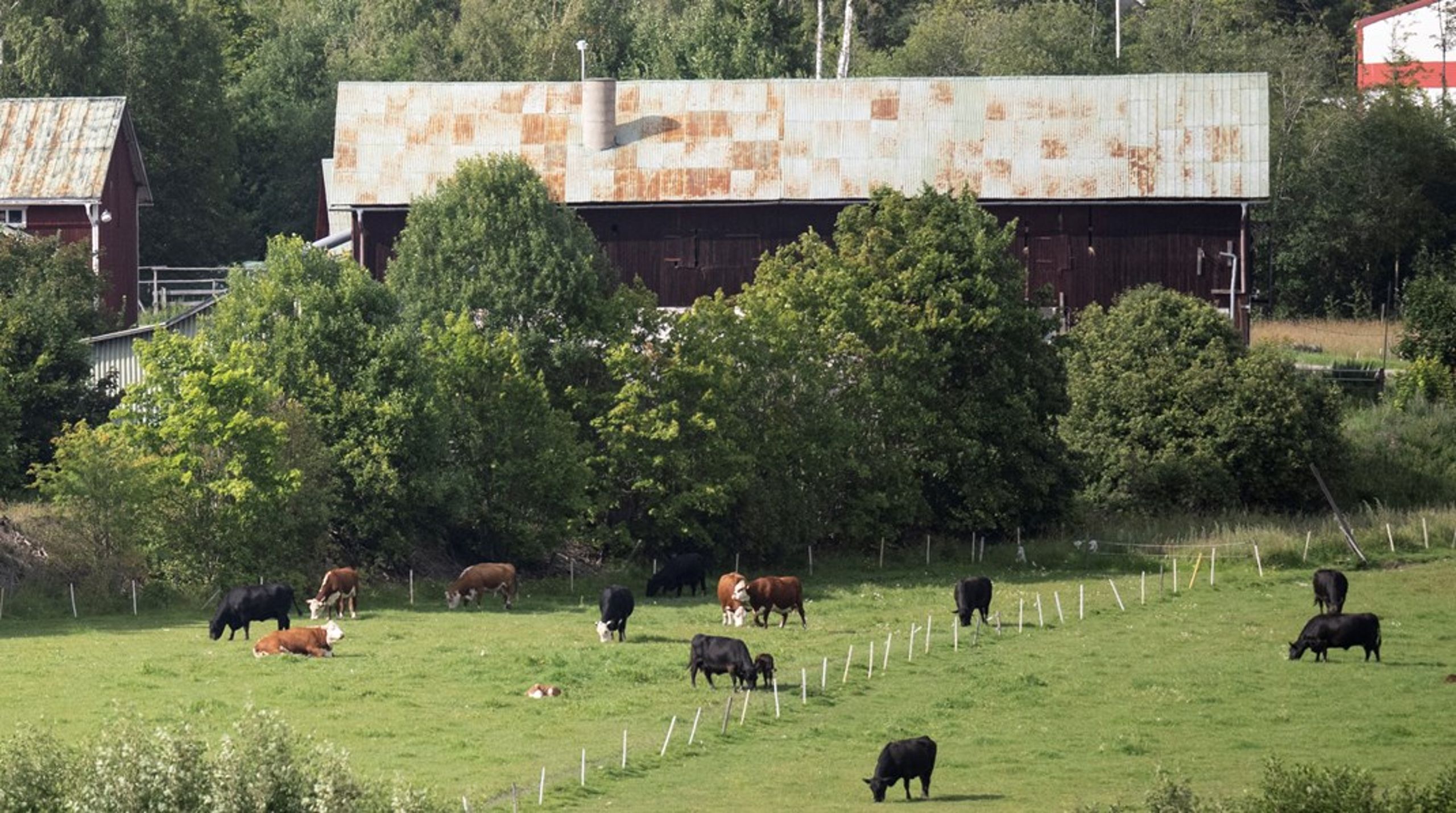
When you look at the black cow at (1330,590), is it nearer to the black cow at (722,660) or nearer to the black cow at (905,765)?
the black cow at (722,660)

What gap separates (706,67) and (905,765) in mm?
71533

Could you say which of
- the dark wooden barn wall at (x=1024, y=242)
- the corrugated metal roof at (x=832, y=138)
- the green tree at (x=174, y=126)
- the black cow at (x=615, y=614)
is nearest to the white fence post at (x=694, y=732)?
the black cow at (x=615, y=614)

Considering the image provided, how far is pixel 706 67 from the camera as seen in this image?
10512cm

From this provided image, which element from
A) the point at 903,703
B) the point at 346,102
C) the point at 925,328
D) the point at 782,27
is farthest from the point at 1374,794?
the point at 782,27

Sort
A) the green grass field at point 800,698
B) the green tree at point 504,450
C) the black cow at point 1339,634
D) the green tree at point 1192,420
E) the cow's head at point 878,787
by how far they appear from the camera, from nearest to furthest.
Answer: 1. the cow's head at point 878,787
2. the green grass field at point 800,698
3. the black cow at point 1339,634
4. the green tree at point 504,450
5. the green tree at point 1192,420

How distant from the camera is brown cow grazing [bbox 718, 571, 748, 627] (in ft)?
170

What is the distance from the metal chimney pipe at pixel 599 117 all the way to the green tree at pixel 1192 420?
59.7ft

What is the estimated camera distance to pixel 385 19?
127250mm

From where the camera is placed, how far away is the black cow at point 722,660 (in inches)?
1690

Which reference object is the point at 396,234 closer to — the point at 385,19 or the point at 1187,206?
the point at 1187,206

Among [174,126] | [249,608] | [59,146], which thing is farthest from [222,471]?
[174,126]

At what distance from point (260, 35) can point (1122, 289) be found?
58375 millimetres

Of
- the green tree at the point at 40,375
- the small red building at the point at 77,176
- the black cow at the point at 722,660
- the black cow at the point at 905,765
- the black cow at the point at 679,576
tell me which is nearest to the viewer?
the black cow at the point at 905,765

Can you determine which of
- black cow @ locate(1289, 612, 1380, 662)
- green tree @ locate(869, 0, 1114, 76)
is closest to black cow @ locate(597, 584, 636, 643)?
black cow @ locate(1289, 612, 1380, 662)
